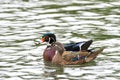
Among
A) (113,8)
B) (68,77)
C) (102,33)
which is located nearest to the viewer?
(68,77)

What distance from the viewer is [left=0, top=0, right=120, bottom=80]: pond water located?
16828mm

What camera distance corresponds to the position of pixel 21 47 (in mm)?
19484

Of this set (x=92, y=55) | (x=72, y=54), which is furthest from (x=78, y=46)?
(x=92, y=55)

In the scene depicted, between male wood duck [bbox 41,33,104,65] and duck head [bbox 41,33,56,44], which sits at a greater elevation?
duck head [bbox 41,33,56,44]

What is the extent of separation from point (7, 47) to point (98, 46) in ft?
9.05

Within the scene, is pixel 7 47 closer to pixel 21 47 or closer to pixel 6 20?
pixel 21 47

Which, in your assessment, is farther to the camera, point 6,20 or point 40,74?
point 6,20

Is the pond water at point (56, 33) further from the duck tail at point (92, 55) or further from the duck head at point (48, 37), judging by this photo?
the duck head at point (48, 37)

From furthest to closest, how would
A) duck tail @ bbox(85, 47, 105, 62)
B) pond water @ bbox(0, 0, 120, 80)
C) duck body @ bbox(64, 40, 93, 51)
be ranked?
duck tail @ bbox(85, 47, 105, 62) < duck body @ bbox(64, 40, 93, 51) < pond water @ bbox(0, 0, 120, 80)

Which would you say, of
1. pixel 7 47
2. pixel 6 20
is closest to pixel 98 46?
pixel 7 47

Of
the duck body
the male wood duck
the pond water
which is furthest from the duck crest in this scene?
the duck body

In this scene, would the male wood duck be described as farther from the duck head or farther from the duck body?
the duck head

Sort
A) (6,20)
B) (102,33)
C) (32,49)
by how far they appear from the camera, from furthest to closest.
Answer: (6,20) < (102,33) < (32,49)

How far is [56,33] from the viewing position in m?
21.1
